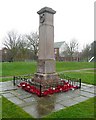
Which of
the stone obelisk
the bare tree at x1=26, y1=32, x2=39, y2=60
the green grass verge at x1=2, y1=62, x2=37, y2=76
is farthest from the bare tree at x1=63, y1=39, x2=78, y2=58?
the stone obelisk

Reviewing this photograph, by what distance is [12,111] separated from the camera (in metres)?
4.99

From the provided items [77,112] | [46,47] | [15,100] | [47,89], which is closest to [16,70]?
[46,47]

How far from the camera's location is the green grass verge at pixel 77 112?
4.67 metres

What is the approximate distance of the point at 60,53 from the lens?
201ft

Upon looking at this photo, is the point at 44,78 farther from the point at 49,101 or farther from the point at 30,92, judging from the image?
the point at 49,101

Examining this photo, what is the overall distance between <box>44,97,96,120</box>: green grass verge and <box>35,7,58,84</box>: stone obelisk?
3.15 m

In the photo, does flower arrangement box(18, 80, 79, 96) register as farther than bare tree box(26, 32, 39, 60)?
No

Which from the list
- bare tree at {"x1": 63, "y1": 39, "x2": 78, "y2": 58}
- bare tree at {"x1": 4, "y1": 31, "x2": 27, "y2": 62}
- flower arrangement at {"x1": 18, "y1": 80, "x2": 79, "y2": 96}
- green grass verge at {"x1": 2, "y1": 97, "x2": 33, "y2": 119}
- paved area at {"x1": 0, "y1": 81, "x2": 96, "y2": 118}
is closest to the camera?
green grass verge at {"x1": 2, "y1": 97, "x2": 33, "y2": 119}

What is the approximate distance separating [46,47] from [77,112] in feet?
15.0

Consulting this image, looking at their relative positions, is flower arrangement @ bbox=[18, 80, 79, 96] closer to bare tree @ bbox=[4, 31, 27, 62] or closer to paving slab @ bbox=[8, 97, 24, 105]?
paving slab @ bbox=[8, 97, 24, 105]

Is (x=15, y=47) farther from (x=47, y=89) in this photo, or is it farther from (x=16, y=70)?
(x=47, y=89)

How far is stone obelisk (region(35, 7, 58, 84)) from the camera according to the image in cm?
843

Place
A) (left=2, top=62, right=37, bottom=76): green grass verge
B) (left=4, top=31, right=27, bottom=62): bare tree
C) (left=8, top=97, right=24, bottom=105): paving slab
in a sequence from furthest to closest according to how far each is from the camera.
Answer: (left=4, top=31, right=27, bottom=62): bare tree < (left=2, top=62, right=37, bottom=76): green grass verge < (left=8, top=97, right=24, bottom=105): paving slab

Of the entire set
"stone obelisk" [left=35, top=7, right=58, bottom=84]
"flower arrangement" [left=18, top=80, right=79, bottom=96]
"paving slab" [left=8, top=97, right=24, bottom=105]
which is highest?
"stone obelisk" [left=35, top=7, right=58, bottom=84]
